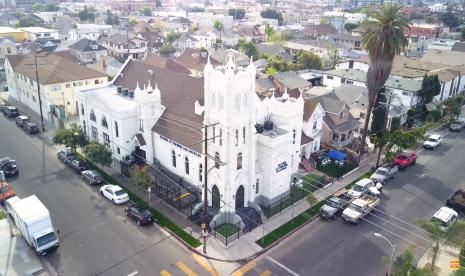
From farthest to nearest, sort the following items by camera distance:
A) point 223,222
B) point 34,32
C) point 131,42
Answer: point 34,32
point 131,42
point 223,222

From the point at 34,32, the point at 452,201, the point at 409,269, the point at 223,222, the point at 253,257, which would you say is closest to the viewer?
the point at 409,269

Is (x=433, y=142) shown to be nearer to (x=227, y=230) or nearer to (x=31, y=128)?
(x=227, y=230)

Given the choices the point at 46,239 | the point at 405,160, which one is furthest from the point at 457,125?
the point at 46,239

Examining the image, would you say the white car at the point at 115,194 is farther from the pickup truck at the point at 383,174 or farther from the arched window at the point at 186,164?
the pickup truck at the point at 383,174

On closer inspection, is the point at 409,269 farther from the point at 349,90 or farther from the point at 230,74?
the point at 349,90

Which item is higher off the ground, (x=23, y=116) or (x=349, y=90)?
(x=349, y=90)

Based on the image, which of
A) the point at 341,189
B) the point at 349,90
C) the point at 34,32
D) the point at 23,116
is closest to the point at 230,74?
the point at 341,189

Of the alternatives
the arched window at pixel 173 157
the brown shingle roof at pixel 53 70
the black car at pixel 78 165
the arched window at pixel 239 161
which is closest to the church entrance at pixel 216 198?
the arched window at pixel 239 161
